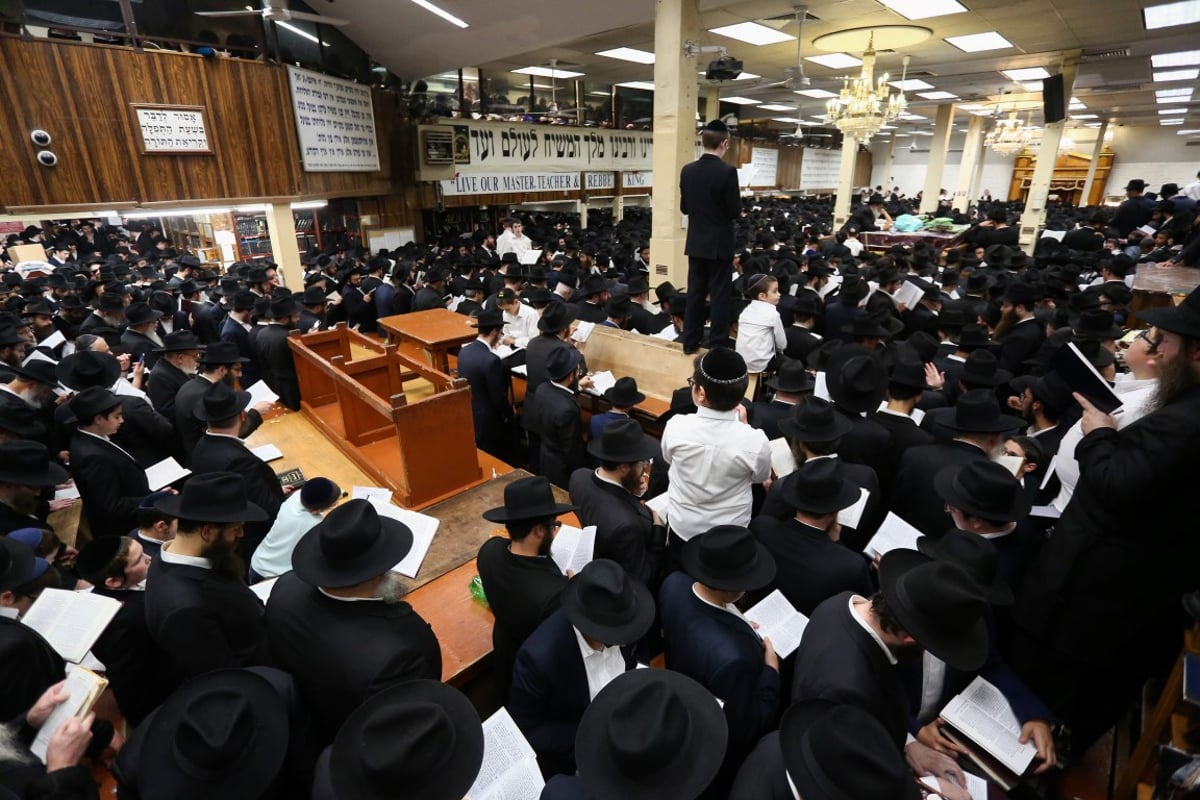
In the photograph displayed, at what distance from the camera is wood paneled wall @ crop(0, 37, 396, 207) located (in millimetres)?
6535

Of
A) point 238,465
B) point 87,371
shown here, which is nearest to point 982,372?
point 238,465

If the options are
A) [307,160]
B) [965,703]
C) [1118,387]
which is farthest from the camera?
[307,160]

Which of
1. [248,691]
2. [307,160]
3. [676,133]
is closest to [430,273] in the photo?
[307,160]

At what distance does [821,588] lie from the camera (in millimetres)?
2637

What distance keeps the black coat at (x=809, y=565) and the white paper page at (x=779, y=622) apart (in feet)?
0.25

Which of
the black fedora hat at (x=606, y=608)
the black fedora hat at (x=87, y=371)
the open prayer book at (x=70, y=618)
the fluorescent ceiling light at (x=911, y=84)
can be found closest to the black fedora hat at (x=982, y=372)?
the black fedora hat at (x=606, y=608)

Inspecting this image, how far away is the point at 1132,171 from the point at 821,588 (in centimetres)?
3625

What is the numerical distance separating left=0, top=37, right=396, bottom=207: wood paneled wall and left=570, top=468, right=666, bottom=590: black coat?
796cm

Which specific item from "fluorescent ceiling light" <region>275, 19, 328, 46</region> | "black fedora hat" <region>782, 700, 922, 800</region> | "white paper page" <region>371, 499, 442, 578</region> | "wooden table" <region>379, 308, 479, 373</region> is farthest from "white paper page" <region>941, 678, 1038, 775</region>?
"fluorescent ceiling light" <region>275, 19, 328, 46</region>

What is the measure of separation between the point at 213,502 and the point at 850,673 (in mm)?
2624

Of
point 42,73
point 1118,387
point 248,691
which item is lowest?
point 248,691

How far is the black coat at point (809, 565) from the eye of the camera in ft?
8.60

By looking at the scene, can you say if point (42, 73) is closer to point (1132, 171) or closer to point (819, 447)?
point (819, 447)

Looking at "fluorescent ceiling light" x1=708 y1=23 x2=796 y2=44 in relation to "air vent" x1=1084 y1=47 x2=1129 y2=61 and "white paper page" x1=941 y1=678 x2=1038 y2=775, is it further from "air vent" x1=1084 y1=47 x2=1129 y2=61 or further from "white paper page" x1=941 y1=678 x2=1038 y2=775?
"white paper page" x1=941 y1=678 x2=1038 y2=775
